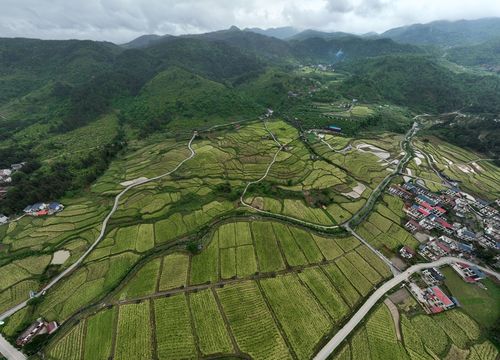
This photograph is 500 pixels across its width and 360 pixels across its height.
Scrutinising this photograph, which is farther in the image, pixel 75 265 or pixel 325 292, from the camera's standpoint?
pixel 75 265

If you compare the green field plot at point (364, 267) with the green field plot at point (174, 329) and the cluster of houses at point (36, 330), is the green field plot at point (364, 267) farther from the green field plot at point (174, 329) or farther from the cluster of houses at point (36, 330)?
the cluster of houses at point (36, 330)

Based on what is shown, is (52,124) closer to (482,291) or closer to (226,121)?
(226,121)

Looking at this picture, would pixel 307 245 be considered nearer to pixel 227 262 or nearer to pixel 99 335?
pixel 227 262

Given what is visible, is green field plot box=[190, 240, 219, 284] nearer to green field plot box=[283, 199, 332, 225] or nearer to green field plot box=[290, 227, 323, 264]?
green field plot box=[290, 227, 323, 264]

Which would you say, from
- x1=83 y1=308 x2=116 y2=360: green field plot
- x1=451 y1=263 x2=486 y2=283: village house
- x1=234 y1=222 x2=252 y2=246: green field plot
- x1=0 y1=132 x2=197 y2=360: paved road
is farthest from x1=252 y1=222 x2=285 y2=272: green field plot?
x1=451 y1=263 x2=486 y2=283: village house

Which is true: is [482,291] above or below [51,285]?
below

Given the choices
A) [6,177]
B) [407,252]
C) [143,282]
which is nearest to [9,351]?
[143,282]

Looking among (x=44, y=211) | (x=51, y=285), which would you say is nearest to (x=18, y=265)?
(x=51, y=285)
